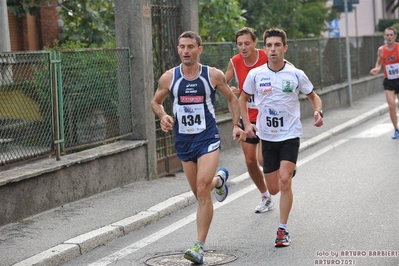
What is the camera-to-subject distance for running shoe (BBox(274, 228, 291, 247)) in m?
8.34

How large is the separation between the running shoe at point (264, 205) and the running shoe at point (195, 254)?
8.69 feet

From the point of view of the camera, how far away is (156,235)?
30.7 ft

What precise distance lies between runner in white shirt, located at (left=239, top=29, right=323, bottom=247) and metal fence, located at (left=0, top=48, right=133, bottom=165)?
2676 millimetres

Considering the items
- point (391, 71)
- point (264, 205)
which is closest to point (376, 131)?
point (391, 71)

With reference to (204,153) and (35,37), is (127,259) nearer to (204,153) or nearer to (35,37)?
(204,153)

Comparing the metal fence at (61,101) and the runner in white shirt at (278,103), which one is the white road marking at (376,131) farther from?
the runner in white shirt at (278,103)

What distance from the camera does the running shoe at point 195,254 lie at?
7649 millimetres

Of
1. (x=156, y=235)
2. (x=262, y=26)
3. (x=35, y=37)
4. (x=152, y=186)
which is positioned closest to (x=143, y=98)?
(x=152, y=186)

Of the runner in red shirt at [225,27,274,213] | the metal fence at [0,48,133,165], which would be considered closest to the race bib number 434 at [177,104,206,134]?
the runner in red shirt at [225,27,274,213]

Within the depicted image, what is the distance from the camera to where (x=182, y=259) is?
26.6 ft

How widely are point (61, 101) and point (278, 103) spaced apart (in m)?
3.37

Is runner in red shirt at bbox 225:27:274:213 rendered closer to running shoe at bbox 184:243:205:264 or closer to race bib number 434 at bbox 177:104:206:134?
race bib number 434 at bbox 177:104:206:134

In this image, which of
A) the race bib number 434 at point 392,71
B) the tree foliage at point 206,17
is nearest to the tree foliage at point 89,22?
the tree foliage at point 206,17

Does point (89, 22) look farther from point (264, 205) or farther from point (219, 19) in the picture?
point (264, 205)
